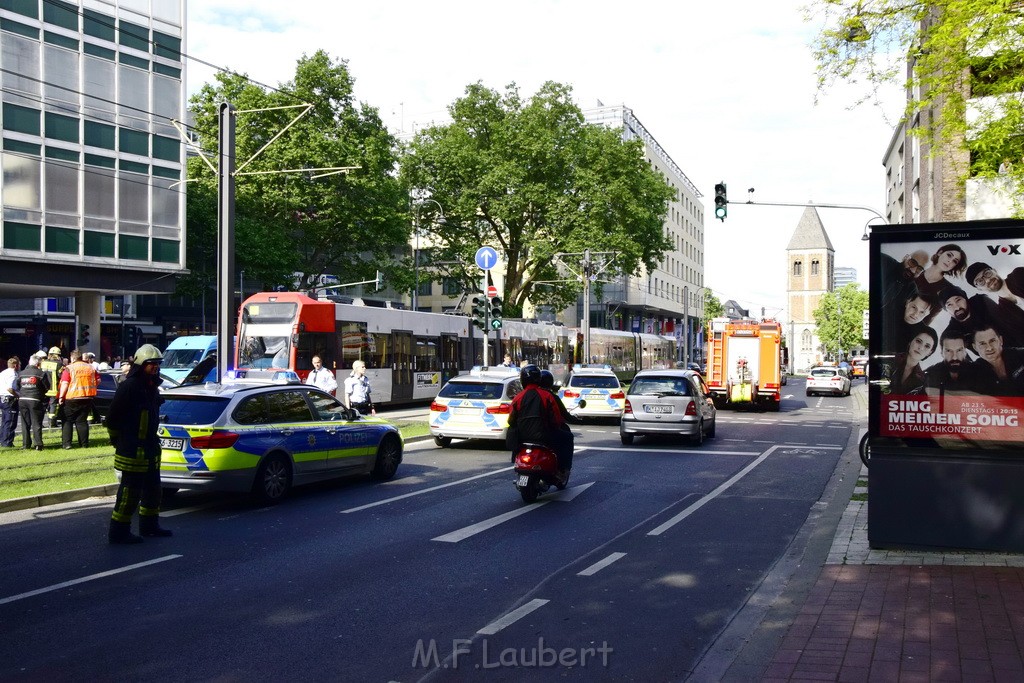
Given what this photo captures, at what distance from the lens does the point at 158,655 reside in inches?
214

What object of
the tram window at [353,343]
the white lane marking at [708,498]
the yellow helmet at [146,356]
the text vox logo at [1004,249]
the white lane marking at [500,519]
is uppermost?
the text vox logo at [1004,249]

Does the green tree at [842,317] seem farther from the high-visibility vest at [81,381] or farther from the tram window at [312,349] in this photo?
the high-visibility vest at [81,381]

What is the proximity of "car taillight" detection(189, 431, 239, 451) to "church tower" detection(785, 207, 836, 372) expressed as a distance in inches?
5038

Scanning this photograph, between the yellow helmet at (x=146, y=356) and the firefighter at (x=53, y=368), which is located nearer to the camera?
the yellow helmet at (x=146, y=356)

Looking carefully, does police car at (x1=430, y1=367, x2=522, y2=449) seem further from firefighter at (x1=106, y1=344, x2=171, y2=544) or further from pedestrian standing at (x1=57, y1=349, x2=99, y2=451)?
firefighter at (x1=106, y1=344, x2=171, y2=544)

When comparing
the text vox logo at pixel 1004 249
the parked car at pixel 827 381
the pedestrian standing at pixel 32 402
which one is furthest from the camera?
the parked car at pixel 827 381

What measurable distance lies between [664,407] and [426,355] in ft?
50.7

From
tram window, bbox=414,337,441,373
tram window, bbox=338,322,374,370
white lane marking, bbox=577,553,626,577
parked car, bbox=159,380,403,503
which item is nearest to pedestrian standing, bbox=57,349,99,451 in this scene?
parked car, bbox=159,380,403,503

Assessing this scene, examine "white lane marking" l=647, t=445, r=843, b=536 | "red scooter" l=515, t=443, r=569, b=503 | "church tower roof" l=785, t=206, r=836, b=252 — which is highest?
"church tower roof" l=785, t=206, r=836, b=252

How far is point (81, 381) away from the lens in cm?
1584

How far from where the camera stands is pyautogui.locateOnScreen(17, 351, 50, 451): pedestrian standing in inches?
632

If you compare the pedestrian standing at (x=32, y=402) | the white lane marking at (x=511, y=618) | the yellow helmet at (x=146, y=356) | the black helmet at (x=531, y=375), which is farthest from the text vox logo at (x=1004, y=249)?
the pedestrian standing at (x=32, y=402)

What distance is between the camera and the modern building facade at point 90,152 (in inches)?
1248

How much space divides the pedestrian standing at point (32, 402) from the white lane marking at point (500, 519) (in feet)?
31.7
